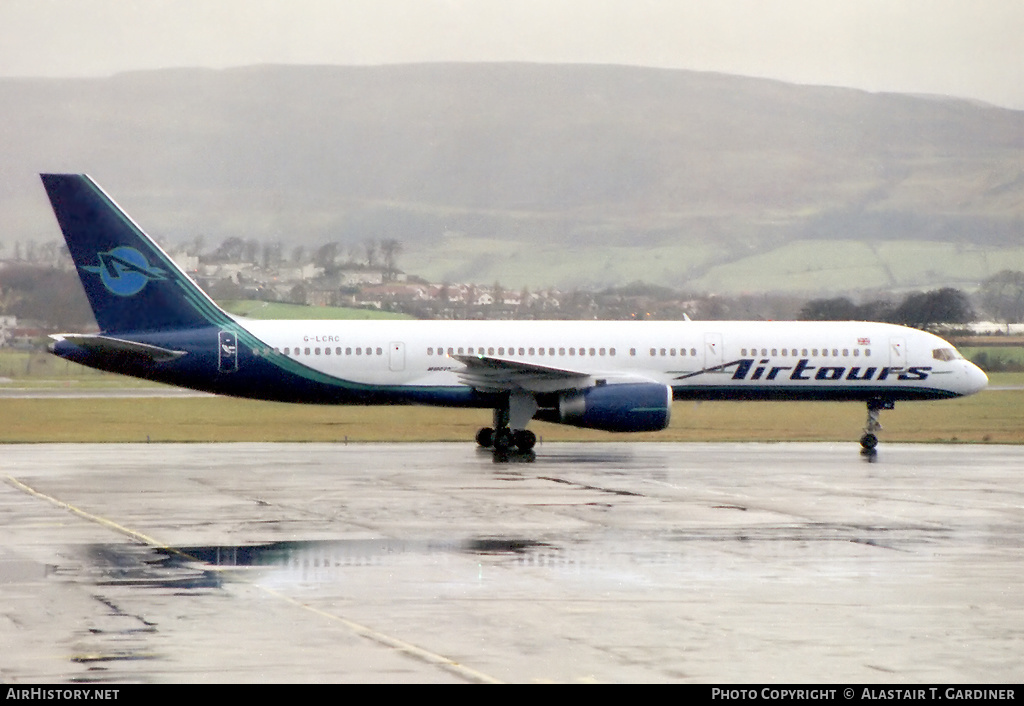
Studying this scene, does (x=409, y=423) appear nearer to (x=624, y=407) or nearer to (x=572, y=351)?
(x=572, y=351)

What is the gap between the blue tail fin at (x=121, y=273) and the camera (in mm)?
33250

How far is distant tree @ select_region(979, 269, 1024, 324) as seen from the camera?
11069 cm

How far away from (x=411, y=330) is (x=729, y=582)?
21.0 meters

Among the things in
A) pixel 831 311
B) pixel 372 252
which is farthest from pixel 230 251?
pixel 831 311

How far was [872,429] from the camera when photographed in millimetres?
35125

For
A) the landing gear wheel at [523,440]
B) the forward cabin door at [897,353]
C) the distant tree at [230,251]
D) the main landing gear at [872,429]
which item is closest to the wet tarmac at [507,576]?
the landing gear wheel at [523,440]

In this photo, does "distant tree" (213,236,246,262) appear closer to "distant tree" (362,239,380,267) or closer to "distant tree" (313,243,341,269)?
"distant tree" (313,243,341,269)

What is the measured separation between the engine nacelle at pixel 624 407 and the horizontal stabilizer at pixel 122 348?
9346 millimetres

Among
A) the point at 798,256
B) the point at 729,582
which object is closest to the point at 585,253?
the point at 798,256

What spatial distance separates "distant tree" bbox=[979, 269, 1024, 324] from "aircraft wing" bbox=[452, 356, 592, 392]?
270 feet

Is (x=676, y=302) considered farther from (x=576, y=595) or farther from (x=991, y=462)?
(x=576, y=595)

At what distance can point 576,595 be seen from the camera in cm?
1349

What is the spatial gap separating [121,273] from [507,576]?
21.3m

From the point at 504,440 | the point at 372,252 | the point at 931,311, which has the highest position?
the point at 372,252
